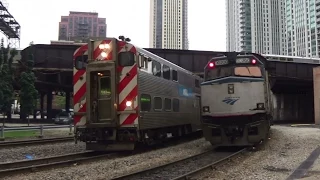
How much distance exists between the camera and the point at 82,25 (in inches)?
4980

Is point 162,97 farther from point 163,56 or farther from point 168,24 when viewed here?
point 168,24

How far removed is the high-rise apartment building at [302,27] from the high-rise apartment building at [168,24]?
50599mm

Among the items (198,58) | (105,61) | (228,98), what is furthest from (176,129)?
(198,58)

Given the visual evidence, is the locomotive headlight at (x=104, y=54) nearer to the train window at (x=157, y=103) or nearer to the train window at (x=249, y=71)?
the train window at (x=157, y=103)

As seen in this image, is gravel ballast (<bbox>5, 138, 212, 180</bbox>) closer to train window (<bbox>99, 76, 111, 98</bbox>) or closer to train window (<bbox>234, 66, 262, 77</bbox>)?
train window (<bbox>99, 76, 111, 98</bbox>)

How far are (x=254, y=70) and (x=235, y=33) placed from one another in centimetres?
14594

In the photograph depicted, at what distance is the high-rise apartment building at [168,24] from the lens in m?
123

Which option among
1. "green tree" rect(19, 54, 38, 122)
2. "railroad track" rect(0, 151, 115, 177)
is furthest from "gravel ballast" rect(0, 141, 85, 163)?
"green tree" rect(19, 54, 38, 122)

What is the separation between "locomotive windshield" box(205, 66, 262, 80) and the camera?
13.3m

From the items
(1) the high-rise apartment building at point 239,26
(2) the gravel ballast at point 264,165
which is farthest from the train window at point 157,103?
(1) the high-rise apartment building at point 239,26

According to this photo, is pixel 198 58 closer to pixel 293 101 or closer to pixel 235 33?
pixel 293 101

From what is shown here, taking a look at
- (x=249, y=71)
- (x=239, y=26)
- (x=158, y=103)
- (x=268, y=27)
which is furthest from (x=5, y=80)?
(x=268, y=27)

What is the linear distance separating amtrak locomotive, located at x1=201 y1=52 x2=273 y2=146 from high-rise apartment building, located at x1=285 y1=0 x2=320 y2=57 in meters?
136

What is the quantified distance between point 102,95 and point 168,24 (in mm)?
117677
